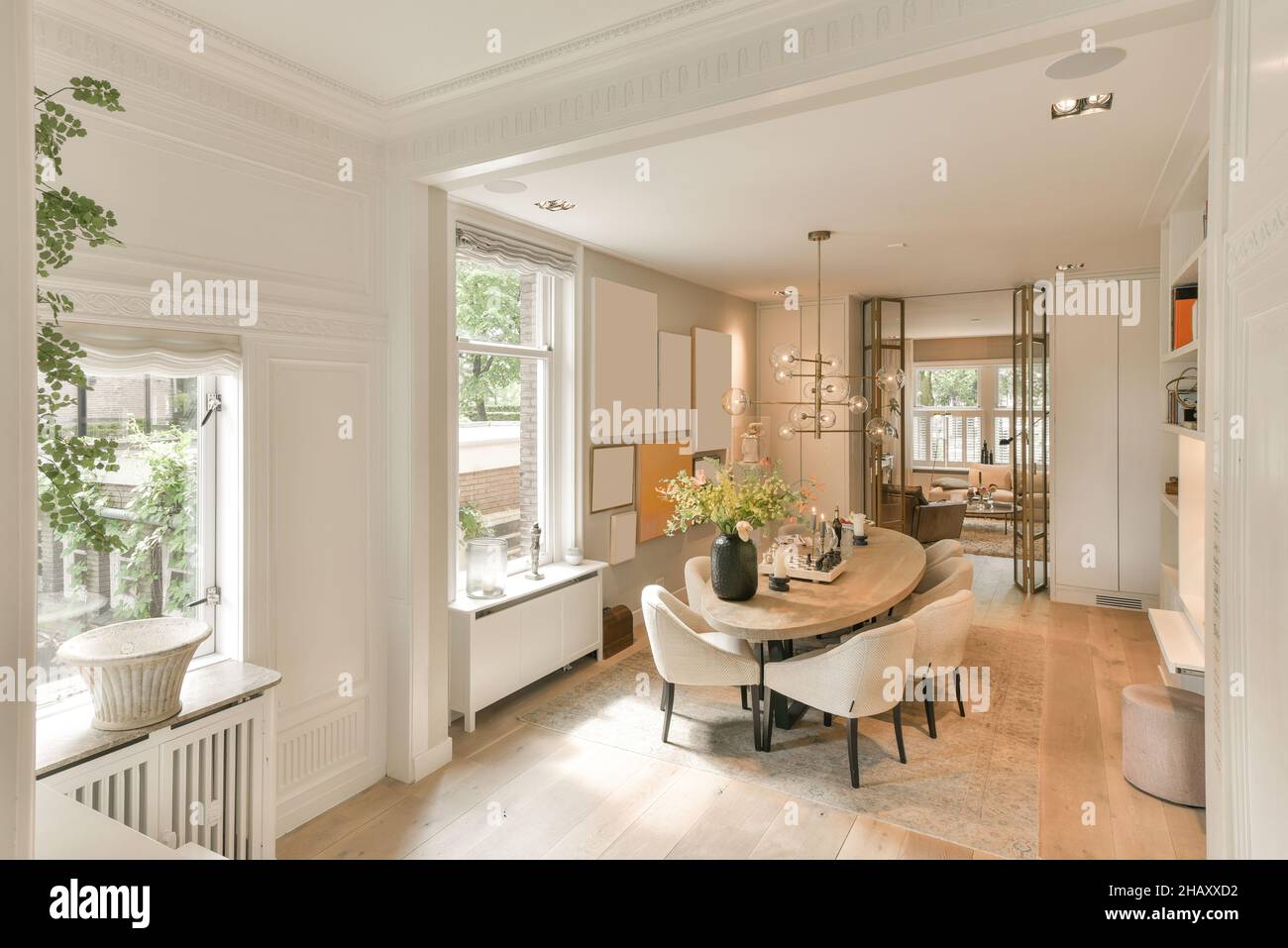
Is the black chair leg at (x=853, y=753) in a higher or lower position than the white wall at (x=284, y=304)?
lower

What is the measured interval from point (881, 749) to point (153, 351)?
3.43 meters

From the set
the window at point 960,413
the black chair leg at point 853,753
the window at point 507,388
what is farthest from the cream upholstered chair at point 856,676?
the window at point 960,413

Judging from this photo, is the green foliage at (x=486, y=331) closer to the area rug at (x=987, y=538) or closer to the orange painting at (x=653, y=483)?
the orange painting at (x=653, y=483)

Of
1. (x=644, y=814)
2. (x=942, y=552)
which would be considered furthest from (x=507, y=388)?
(x=942, y=552)

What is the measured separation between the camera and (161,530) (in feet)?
8.23

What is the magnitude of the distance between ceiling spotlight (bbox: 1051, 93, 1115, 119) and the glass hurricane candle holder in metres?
3.14

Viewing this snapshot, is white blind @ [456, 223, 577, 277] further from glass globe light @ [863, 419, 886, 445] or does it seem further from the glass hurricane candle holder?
glass globe light @ [863, 419, 886, 445]

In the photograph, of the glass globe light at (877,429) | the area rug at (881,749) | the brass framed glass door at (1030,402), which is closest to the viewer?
the area rug at (881,749)

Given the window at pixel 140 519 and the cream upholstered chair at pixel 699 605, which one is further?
the cream upholstered chair at pixel 699 605

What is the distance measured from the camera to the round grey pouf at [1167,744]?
2953 millimetres

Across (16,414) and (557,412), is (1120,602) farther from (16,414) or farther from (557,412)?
(16,414)

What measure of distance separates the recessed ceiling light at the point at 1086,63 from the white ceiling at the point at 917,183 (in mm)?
42

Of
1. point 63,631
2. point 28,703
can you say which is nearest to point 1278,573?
point 28,703

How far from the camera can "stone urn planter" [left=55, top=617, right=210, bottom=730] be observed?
1973mm
